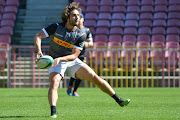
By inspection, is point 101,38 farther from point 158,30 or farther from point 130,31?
point 158,30

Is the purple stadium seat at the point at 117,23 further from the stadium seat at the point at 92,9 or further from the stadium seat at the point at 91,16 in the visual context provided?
the stadium seat at the point at 92,9

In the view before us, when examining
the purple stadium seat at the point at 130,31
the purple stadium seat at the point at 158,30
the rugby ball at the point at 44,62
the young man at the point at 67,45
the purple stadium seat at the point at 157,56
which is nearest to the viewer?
the rugby ball at the point at 44,62

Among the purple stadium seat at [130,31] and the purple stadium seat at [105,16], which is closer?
the purple stadium seat at [130,31]

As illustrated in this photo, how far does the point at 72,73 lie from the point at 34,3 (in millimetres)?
15514

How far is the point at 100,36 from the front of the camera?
1812 centimetres

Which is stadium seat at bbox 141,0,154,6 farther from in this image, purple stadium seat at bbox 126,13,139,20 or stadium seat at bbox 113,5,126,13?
stadium seat at bbox 113,5,126,13

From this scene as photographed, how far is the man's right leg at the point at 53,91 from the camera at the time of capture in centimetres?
515

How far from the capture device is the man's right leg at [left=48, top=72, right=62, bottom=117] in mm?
5155

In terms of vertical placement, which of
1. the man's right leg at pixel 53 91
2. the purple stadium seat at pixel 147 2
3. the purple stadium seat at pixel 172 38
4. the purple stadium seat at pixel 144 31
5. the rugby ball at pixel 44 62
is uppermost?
the purple stadium seat at pixel 147 2

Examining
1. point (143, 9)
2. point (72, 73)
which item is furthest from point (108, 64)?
point (72, 73)

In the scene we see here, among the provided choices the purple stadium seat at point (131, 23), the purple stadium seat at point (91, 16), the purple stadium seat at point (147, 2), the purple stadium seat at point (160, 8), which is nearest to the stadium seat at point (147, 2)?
the purple stadium seat at point (147, 2)

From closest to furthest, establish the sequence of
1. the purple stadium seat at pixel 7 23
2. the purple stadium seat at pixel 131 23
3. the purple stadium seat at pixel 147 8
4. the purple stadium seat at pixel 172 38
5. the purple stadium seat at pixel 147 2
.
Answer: the purple stadium seat at pixel 172 38 → the purple stadium seat at pixel 131 23 → the purple stadium seat at pixel 7 23 → the purple stadium seat at pixel 147 8 → the purple stadium seat at pixel 147 2

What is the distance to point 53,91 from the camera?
5.29 metres

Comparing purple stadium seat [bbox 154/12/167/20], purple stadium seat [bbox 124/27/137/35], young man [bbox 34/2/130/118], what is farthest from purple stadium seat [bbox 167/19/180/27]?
young man [bbox 34/2/130/118]
